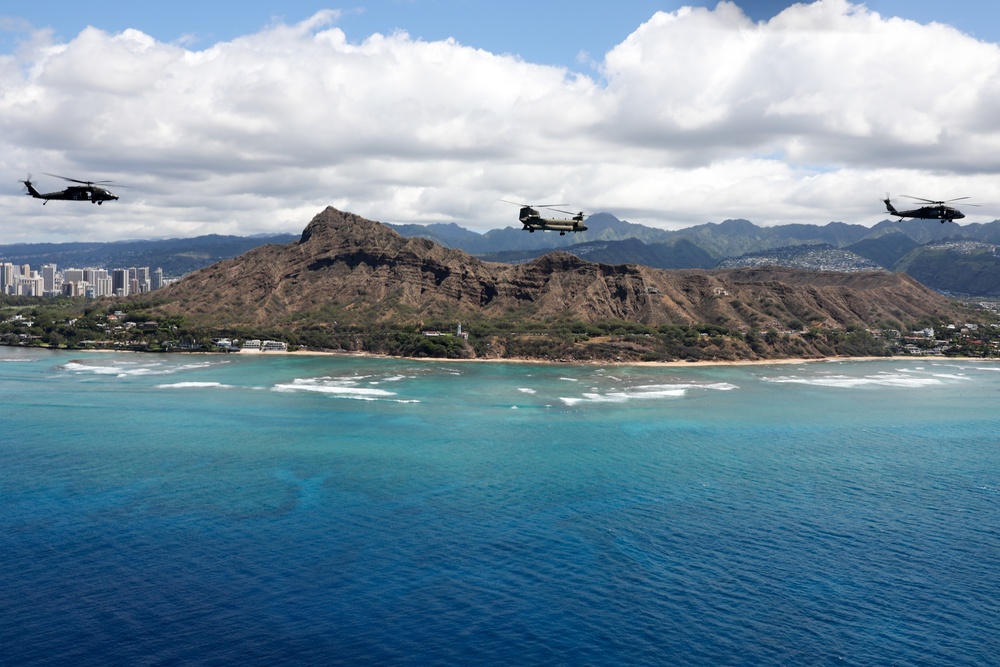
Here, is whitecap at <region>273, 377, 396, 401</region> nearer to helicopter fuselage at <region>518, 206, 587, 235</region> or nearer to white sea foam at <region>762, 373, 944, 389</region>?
helicopter fuselage at <region>518, 206, 587, 235</region>

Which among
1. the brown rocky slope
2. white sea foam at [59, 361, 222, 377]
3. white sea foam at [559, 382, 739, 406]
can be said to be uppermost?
the brown rocky slope

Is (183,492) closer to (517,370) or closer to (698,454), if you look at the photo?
(698,454)

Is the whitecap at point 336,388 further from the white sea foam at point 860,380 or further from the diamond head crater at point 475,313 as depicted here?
the white sea foam at point 860,380

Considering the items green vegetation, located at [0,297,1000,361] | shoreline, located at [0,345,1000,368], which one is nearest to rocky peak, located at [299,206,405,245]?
green vegetation, located at [0,297,1000,361]

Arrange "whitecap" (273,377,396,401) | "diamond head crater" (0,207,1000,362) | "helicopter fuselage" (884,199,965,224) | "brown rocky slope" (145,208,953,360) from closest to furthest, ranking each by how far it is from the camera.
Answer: "helicopter fuselage" (884,199,965,224) < "whitecap" (273,377,396,401) < "diamond head crater" (0,207,1000,362) < "brown rocky slope" (145,208,953,360)

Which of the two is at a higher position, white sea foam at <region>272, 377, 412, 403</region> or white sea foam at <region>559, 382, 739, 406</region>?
white sea foam at <region>272, 377, 412, 403</region>

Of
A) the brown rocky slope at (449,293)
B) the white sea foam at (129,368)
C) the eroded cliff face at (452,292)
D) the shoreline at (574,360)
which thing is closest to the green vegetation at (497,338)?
the shoreline at (574,360)

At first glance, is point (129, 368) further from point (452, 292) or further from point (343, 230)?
point (343, 230)
